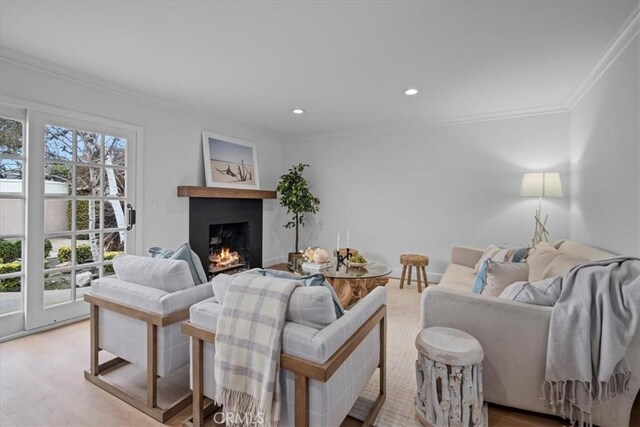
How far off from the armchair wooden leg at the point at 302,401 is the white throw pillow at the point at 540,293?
1.31 meters

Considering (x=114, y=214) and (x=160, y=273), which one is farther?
(x=114, y=214)

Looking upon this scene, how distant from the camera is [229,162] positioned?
15.2 feet

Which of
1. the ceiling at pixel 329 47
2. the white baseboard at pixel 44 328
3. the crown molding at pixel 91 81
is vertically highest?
the ceiling at pixel 329 47

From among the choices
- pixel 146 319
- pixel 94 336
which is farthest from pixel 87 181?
pixel 146 319

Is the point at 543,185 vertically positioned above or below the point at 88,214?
above

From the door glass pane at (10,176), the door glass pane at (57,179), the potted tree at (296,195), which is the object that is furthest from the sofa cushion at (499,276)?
the door glass pane at (10,176)

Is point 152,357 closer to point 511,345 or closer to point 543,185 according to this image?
point 511,345

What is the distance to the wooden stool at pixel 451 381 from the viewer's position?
151 cm

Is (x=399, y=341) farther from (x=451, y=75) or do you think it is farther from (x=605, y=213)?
(x=451, y=75)

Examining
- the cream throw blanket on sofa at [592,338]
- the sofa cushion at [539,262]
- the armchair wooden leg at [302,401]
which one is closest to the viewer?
the armchair wooden leg at [302,401]

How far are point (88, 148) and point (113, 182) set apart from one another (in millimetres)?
397

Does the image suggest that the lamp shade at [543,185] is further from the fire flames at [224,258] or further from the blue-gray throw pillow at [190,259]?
the fire flames at [224,258]

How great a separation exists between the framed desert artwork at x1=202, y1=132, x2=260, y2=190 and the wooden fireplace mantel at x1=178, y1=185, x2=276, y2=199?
0.40 ft

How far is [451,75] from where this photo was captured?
2969mm
